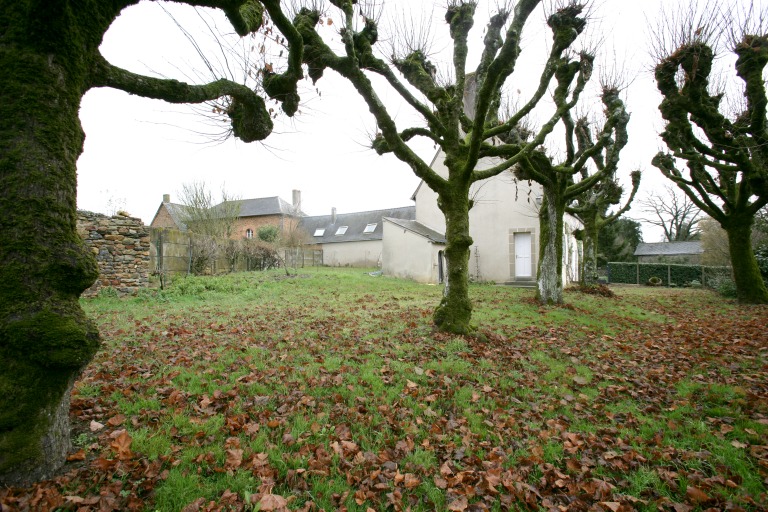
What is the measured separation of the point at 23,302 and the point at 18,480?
1166mm

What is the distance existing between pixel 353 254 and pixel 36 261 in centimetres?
3221

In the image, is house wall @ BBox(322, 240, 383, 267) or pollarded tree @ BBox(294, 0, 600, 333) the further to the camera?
house wall @ BBox(322, 240, 383, 267)

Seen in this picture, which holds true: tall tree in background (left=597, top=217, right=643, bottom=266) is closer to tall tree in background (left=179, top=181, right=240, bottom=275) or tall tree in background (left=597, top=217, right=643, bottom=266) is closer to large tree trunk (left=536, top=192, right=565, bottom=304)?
large tree trunk (left=536, top=192, right=565, bottom=304)

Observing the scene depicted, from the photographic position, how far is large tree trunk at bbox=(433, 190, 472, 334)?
7082 mm

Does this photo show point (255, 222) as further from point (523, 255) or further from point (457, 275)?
point (457, 275)

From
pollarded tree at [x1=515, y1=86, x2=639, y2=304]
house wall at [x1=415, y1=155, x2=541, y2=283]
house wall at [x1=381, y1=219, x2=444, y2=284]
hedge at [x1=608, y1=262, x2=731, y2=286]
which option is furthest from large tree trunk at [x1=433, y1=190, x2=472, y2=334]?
hedge at [x1=608, y1=262, x2=731, y2=286]

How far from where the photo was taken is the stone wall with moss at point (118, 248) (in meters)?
11.0

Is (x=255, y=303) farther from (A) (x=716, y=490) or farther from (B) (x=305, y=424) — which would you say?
(A) (x=716, y=490)

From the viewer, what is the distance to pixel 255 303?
10.9 metres

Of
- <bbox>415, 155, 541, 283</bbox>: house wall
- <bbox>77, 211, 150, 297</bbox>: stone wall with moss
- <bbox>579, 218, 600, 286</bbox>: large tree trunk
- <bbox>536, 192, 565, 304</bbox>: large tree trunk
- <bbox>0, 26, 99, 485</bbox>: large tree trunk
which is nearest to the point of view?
<bbox>0, 26, 99, 485</bbox>: large tree trunk

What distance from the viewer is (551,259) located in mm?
11984

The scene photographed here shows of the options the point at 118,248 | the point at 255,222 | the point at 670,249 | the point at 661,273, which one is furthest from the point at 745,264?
the point at 255,222

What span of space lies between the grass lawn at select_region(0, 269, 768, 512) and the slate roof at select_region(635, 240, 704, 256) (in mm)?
39604

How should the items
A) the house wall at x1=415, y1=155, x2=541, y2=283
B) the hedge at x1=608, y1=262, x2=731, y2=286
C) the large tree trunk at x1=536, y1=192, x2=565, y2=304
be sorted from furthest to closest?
the hedge at x1=608, y1=262, x2=731, y2=286 → the house wall at x1=415, y1=155, x2=541, y2=283 → the large tree trunk at x1=536, y1=192, x2=565, y2=304
